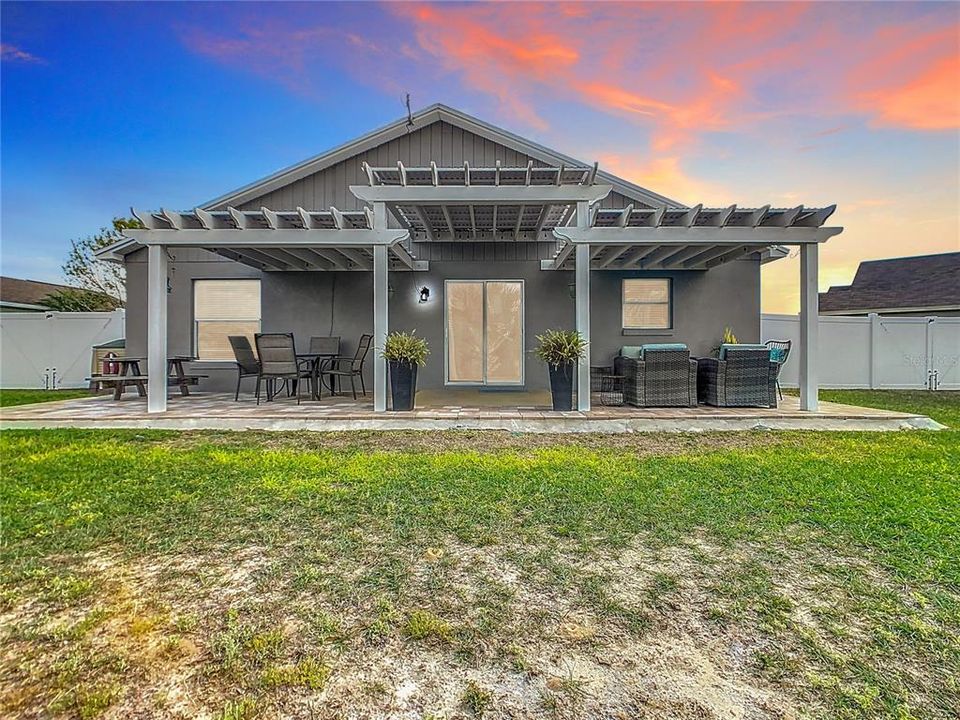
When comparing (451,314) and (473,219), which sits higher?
(473,219)

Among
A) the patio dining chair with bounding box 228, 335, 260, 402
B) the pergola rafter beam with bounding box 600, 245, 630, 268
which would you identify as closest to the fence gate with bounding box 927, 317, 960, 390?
the pergola rafter beam with bounding box 600, 245, 630, 268

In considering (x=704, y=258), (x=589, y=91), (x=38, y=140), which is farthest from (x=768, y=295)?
(x=38, y=140)

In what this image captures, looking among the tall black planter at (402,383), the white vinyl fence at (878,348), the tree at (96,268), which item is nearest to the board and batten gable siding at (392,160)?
the tall black planter at (402,383)

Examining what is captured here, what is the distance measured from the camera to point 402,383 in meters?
6.70

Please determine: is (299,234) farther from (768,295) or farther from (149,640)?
(768,295)

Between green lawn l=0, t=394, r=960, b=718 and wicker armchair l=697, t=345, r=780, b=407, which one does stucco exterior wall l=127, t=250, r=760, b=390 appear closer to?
wicker armchair l=697, t=345, r=780, b=407

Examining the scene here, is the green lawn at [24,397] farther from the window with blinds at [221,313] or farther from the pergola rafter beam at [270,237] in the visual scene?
the pergola rafter beam at [270,237]

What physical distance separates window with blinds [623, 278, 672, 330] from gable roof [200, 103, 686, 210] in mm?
1453

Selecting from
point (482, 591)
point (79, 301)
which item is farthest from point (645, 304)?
point (79, 301)

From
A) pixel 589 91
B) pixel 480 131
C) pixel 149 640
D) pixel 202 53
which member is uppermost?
pixel 202 53

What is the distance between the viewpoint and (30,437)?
5.50 metres

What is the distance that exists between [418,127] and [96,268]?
20.6 metres

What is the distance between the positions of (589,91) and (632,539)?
919 centimetres

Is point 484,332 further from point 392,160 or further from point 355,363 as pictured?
point 392,160
